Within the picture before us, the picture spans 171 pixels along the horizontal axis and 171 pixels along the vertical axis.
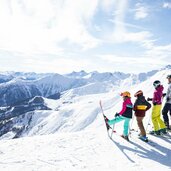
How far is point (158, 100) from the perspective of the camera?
16.3 m

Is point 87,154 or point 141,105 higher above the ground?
point 141,105

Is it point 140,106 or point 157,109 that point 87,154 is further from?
point 157,109

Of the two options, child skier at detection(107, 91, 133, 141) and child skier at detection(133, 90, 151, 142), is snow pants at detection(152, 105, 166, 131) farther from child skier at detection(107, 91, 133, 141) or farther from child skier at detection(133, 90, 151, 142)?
child skier at detection(107, 91, 133, 141)

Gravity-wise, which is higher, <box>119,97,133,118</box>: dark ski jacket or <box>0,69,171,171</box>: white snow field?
<box>119,97,133,118</box>: dark ski jacket

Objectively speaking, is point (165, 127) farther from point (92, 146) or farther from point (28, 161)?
point (28, 161)

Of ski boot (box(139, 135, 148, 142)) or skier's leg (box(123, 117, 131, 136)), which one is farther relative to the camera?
skier's leg (box(123, 117, 131, 136))

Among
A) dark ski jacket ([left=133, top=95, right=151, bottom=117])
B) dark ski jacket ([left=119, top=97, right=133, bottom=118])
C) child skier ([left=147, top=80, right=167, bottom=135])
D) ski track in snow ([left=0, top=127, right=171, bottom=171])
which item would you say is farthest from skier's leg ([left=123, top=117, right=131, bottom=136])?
child skier ([left=147, top=80, right=167, bottom=135])

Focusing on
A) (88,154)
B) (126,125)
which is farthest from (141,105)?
(88,154)

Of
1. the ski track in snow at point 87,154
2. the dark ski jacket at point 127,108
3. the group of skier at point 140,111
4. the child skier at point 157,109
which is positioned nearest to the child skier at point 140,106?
the group of skier at point 140,111

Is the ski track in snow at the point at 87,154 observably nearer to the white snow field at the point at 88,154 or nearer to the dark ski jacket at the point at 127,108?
the white snow field at the point at 88,154

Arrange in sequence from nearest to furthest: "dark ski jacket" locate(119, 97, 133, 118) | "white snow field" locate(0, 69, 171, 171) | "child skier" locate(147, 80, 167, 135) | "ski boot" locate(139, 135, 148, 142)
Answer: "white snow field" locate(0, 69, 171, 171), "ski boot" locate(139, 135, 148, 142), "dark ski jacket" locate(119, 97, 133, 118), "child skier" locate(147, 80, 167, 135)

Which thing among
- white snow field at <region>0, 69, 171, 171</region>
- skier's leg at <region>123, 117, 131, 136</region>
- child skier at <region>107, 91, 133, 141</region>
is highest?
child skier at <region>107, 91, 133, 141</region>

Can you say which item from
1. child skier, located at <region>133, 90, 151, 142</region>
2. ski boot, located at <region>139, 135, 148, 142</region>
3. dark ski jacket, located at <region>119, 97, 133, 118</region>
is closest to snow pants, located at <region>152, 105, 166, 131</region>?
child skier, located at <region>133, 90, 151, 142</region>

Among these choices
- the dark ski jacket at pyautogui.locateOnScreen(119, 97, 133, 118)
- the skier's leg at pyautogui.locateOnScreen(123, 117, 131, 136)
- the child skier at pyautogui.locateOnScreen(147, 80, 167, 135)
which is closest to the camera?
the dark ski jacket at pyautogui.locateOnScreen(119, 97, 133, 118)
